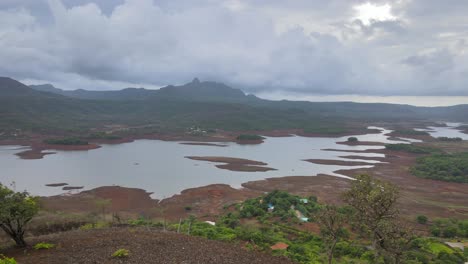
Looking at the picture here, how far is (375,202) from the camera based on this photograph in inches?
471

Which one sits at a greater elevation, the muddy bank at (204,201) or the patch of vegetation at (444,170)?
the patch of vegetation at (444,170)

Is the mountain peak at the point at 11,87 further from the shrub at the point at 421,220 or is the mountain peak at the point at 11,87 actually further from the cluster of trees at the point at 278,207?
the shrub at the point at 421,220

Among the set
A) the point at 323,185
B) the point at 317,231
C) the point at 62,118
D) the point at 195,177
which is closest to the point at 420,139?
the point at 323,185

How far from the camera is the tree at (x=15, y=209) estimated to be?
469 inches

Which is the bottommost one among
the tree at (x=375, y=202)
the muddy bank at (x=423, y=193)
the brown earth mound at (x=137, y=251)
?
the muddy bank at (x=423, y=193)

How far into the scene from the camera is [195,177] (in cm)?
4909

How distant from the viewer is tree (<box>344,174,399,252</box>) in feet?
38.9

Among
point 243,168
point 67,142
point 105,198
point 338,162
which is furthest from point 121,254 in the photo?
point 67,142

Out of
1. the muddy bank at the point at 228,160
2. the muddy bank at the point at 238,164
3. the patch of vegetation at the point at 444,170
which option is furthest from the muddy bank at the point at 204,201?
the patch of vegetation at the point at 444,170

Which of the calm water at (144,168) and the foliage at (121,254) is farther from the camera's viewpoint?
the calm water at (144,168)

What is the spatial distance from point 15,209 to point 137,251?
513 centimetres

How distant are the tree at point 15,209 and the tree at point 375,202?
43.4 ft

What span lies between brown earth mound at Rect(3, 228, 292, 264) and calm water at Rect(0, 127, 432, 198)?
999 inches

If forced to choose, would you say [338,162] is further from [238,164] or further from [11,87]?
[11,87]
